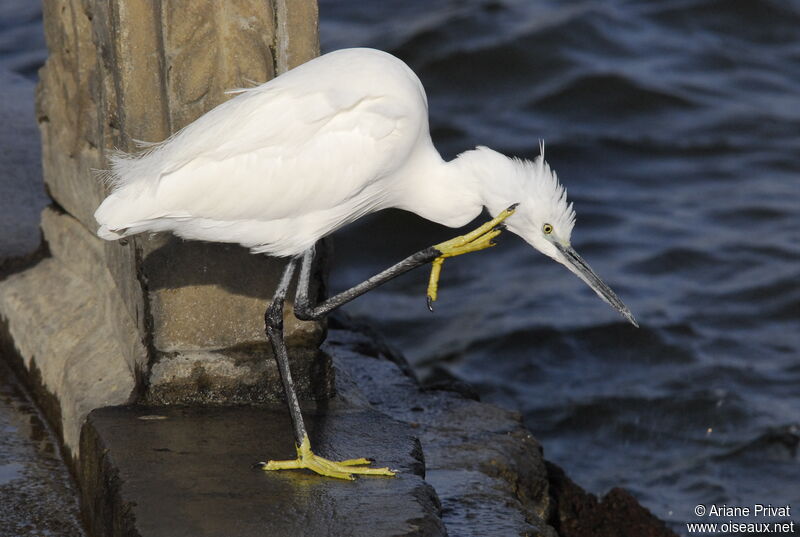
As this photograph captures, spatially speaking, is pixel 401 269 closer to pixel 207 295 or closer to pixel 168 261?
pixel 207 295

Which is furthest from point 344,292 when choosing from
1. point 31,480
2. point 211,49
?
point 31,480

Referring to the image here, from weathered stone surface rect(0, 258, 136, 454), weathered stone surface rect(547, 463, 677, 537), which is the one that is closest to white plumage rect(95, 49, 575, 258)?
weathered stone surface rect(0, 258, 136, 454)

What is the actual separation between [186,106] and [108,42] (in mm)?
350

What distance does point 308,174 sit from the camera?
3.52m

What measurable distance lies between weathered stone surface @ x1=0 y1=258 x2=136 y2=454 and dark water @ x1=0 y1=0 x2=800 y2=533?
3.08m

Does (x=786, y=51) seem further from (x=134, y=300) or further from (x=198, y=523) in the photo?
(x=198, y=523)

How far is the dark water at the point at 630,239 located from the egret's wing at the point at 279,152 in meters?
3.29

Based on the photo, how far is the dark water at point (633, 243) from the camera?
22.4 ft

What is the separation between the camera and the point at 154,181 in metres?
3.50

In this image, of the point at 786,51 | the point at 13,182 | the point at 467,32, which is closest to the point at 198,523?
the point at 13,182

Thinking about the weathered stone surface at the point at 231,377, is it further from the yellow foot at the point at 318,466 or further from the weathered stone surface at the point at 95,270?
the yellow foot at the point at 318,466

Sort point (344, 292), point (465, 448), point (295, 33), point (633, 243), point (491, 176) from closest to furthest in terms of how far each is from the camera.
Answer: point (491, 176) → point (344, 292) → point (295, 33) → point (465, 448) → point (633, 243)

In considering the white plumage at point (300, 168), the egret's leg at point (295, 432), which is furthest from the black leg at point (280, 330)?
the white plumage at point (300, 168)

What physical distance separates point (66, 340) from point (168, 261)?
32.4 inches
